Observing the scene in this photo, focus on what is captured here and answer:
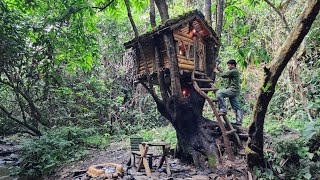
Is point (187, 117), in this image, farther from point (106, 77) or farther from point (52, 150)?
point (106, 77)

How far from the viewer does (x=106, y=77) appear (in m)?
16.7

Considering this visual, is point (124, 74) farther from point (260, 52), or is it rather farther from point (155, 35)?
point (260, 52)

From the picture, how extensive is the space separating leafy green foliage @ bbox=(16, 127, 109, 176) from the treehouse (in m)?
4.49

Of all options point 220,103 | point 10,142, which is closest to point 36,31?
point 220,103

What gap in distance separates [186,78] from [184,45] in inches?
41.7

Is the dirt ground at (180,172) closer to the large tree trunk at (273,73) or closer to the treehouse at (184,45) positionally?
the large tree trunk at (273,73)

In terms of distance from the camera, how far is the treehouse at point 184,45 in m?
7.54

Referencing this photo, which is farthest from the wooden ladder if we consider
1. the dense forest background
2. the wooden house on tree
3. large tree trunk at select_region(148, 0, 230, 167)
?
the dense forest background

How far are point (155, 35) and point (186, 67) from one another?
4.44ft

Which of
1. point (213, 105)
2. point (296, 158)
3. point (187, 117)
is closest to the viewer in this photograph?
point (296, 158)

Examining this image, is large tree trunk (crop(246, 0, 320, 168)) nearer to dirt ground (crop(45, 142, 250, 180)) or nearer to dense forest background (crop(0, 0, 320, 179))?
dense forest background (crop(0, 0, 320, 179))

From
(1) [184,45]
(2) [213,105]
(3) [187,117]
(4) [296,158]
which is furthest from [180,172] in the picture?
(1) [184,45]

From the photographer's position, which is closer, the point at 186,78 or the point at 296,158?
the point at 296,158

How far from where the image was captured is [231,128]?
7461mm
